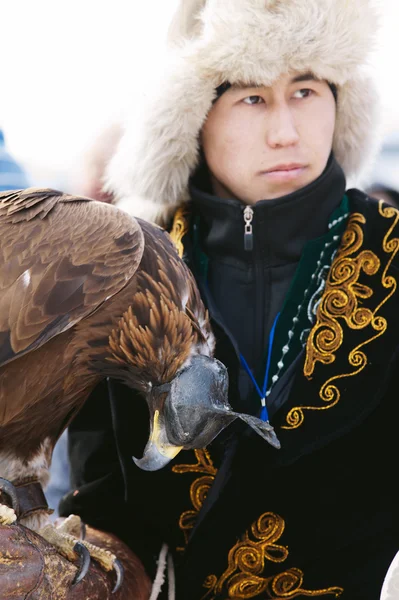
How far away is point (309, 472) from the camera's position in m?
1.53

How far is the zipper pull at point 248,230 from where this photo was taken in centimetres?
163

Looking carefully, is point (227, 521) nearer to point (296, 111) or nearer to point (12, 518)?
point (12, 518)

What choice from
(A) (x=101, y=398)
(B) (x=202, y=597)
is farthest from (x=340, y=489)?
(A) (x=101, y=398)

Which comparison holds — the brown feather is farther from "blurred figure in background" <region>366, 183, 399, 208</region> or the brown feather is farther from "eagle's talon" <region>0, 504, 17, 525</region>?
"blurred figure in background" <region>366, 183, 399, 208</region>

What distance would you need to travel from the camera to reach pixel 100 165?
2344 millimetres

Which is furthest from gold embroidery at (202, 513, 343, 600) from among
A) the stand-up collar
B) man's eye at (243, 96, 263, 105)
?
man's eye at (243, 96, 263, 105)

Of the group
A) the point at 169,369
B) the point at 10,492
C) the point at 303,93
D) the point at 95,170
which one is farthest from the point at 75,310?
the point at 95,170

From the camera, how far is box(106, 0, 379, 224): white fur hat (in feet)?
5.16

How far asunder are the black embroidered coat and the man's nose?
0.84 ft

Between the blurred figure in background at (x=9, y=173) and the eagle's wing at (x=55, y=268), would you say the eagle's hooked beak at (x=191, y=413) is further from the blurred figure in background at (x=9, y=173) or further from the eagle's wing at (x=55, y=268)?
the blurred figure in background at (x=9, y=173)

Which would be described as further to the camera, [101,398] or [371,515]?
[101,398]

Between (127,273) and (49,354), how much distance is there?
18 cm

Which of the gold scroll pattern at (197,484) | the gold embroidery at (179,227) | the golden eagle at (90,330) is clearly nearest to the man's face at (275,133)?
the gold embroidery at (179,227)

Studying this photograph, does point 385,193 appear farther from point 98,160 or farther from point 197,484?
point 197,484
